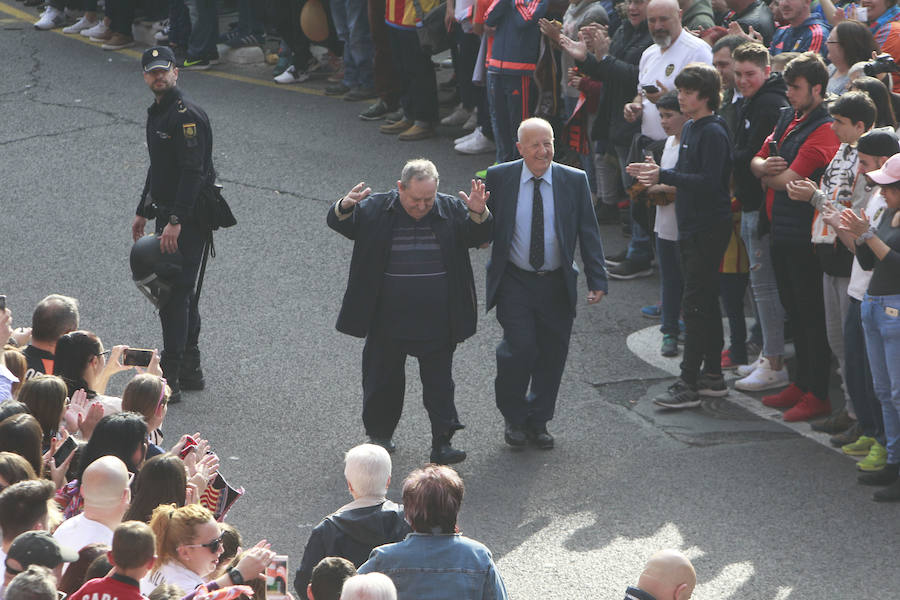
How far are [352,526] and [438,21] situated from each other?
8.71m

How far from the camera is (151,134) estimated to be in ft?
28.3

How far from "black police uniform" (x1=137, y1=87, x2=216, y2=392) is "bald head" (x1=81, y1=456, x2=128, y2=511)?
3.54 meters

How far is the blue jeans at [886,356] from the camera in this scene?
22.7 ft

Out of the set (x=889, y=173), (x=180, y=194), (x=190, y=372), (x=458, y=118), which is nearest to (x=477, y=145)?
(x=458, y=118)

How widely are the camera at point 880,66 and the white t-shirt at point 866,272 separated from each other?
4.17 feet

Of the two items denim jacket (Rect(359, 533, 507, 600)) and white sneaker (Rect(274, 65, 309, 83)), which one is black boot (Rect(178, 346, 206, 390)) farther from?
white sneaker (Rect(274, 65, 309, 83))

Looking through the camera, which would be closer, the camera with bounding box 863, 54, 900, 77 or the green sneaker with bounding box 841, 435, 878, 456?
the green sneaker with bounding box 841, 435, 878, 456

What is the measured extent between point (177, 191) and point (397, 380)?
2121mm

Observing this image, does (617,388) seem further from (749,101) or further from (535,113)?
(535,113)

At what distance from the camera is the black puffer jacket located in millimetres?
10391

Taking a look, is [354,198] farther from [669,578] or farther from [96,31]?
[96,31]

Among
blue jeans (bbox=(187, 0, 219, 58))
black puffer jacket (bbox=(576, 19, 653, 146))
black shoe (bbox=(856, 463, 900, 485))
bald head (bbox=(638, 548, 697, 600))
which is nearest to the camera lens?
bald head (bbox=(638, 548, 697, 600))

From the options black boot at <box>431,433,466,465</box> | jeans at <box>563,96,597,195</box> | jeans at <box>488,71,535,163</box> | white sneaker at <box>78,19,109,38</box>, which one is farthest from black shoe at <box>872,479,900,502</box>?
white sneaker at <box>78,19,109,38</box>

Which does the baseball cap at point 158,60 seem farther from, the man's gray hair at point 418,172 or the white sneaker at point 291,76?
the white sneaker at point 291,76
